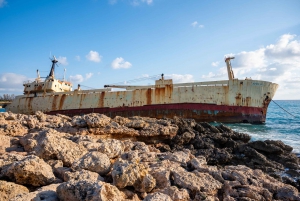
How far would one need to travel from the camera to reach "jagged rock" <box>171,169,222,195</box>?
129 inches

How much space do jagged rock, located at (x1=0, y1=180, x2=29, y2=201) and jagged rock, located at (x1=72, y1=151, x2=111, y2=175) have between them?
78 cm

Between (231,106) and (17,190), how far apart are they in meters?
17.1

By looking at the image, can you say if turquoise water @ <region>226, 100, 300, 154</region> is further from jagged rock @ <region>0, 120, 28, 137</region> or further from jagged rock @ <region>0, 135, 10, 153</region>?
jagged rock @ <region>0, 120, 28, 137</region>

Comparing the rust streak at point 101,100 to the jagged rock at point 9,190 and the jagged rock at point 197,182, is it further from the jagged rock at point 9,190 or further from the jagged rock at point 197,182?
the jagged rock at point 9,190

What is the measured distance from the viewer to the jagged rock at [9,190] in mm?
2234

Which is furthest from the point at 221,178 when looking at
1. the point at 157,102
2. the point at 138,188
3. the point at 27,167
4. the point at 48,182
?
the point at 157,102

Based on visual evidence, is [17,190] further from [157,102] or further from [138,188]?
[157,102]

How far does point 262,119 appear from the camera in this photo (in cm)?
1702

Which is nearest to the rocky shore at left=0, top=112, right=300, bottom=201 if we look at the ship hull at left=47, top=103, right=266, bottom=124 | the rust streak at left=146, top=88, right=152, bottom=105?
the ship hull at left=47, top=103, right=266, bottom=124

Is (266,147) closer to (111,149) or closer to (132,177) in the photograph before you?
(111,149)

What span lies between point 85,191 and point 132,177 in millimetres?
821

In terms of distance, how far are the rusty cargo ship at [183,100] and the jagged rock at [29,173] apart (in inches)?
600

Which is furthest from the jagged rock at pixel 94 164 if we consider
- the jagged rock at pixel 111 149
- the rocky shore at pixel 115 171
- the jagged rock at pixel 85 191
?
the jagged rock at pixel 85 191

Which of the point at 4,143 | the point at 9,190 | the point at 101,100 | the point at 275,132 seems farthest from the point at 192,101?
the point at 9,190
